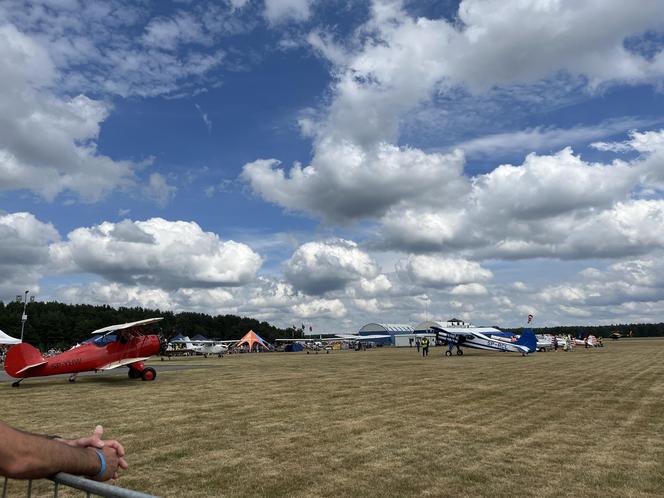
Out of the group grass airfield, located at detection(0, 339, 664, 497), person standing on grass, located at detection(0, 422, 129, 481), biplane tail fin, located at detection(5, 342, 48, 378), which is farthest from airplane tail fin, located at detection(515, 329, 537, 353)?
person standing on grass, located at detection(0, 422, 129, 481)

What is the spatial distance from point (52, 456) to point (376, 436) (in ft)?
25.1

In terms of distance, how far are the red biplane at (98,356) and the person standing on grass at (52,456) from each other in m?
19.0

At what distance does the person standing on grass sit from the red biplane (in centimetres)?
1901

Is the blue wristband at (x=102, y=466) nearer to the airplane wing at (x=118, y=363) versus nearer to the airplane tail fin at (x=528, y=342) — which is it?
the airplane wing at (x=118, y=363)

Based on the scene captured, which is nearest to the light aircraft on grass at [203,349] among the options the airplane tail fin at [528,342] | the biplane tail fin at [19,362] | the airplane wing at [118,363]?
the airplane wing at [118,363]

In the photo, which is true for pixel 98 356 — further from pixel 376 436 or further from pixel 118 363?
pixel 376 436

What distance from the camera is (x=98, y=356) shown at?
20500mm

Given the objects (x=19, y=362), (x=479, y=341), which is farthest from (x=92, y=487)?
(x=479, y=341)

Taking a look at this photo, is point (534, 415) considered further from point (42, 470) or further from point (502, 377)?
point (42, 470)

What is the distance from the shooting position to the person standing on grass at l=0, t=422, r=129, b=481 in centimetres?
188

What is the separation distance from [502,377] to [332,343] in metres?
71.9

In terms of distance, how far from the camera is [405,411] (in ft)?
38.0

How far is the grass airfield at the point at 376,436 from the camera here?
640cm

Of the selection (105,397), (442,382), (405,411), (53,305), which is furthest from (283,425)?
(53,305)
